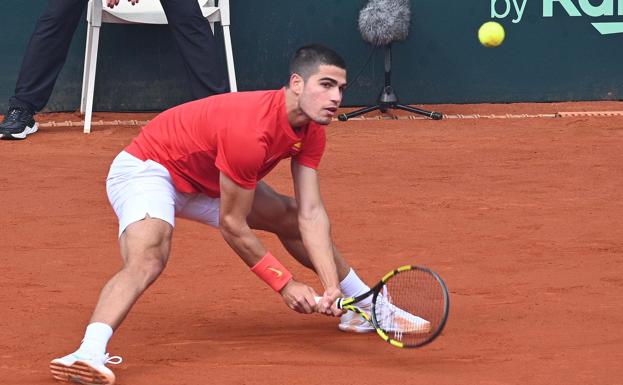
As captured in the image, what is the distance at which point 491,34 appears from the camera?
954cm

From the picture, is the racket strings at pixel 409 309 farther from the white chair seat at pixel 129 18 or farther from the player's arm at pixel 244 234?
the white chair seat at pixel 129 18

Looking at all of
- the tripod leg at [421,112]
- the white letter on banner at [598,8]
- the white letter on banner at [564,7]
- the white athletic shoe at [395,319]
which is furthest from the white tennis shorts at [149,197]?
the white letter on banner at [598,8]

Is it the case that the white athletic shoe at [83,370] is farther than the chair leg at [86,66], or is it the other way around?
the chair leg at [86,66]

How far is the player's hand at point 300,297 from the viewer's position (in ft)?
14.5

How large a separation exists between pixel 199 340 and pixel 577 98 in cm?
647

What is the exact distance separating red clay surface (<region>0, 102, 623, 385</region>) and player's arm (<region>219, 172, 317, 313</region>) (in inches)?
8.6

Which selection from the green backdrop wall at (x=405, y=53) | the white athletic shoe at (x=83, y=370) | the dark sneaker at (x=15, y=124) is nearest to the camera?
the white athletic shoe at (x=83, y=370)

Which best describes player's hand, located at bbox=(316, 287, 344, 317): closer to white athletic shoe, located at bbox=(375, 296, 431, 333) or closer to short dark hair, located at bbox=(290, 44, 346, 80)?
white athletic shoe, located at bbox=(375, 296, 431, 333)

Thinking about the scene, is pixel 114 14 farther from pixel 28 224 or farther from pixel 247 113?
pixel 247 113

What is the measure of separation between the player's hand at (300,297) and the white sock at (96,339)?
624 mm

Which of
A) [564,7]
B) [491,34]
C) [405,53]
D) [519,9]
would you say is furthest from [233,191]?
[564,7]

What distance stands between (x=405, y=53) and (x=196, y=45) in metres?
2.03

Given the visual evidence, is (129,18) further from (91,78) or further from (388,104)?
(388,104)

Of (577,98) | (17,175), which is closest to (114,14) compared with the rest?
(17,175)
